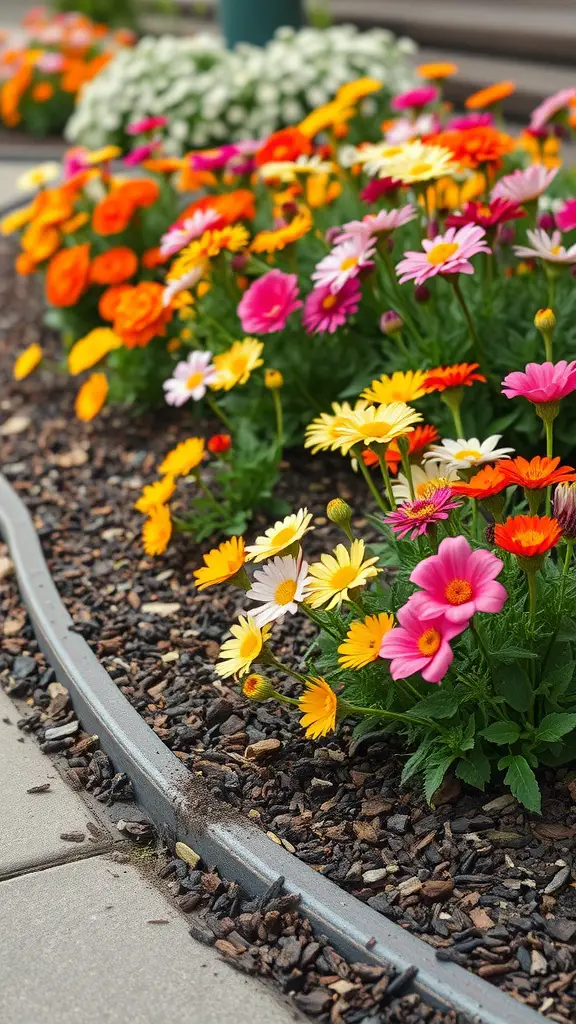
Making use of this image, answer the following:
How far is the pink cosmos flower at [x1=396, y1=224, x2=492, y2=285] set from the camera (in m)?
2.57

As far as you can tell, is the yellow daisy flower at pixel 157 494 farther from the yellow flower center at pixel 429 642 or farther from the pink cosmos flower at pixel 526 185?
the yellow flower center at pixel 429 642

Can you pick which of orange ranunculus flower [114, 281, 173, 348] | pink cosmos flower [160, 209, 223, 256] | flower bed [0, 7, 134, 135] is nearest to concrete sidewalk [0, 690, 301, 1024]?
pink cosmos flower [160, 209, 223, 256]

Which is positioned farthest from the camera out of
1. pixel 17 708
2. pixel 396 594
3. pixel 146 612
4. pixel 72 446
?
pixel 72 446

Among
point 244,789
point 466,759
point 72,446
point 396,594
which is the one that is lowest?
point 72,446

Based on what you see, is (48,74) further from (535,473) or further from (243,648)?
(535,473)

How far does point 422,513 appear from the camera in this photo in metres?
2.11

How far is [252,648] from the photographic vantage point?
2.26 m

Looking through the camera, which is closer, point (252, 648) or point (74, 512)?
point (252, 648)

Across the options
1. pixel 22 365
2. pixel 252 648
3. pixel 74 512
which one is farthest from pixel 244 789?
pixel 22 365

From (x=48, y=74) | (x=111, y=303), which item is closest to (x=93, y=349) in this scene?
(x=111, y=303)

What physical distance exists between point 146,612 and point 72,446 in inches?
48.0

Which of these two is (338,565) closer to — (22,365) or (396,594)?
(396,594)

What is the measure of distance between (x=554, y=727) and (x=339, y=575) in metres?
0.48

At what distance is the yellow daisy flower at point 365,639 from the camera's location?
2.12 metres
